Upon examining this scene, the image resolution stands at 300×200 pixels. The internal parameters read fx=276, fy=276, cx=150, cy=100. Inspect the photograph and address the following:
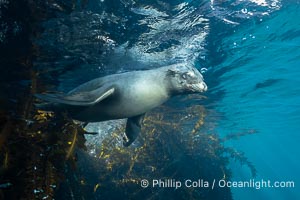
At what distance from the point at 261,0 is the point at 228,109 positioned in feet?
44.7

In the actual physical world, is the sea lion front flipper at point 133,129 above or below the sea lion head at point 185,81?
below

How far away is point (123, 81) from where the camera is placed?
5.49 metres

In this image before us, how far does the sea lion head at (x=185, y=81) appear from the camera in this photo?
5.24 metres

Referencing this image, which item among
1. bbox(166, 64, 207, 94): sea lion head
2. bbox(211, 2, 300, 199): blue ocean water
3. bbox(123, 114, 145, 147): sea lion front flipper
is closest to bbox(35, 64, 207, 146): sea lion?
bbox(166, 64, 207, 94): sea lion head

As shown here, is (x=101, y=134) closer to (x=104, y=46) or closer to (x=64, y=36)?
(x=104, y=46)

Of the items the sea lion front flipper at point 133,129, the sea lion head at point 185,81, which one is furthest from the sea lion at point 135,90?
the sea lion front flipper at point 133,129

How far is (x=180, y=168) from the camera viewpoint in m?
12.0

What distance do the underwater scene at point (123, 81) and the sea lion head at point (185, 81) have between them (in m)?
0.02

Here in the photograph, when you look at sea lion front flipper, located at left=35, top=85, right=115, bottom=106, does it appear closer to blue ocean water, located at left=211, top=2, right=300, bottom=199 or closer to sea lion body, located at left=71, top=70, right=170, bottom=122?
sea lion body, located at left=71, top=70, right=170, bottom=122

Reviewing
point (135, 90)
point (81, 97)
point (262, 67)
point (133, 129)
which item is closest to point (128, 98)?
point (135, 90)

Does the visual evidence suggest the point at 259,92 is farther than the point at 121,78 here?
Yes

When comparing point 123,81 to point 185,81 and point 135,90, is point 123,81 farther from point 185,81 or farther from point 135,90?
point 185,81

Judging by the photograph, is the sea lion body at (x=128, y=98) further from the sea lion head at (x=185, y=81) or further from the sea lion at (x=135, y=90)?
the sea lion head at (x=185, y=81)

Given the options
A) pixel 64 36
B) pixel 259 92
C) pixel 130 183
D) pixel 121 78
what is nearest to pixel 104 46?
pixel 64 36
